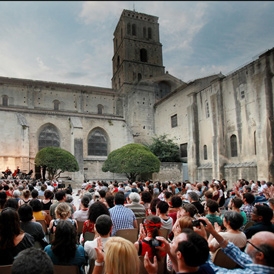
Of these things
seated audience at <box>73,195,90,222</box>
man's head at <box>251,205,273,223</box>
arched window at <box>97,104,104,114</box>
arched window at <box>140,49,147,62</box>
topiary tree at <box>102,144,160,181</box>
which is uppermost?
arched window at <box>140,49,147,62</box>

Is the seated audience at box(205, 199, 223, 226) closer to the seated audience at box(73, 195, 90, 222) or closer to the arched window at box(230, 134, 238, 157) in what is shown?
the seated audience at box(73, 195, 90, 222)

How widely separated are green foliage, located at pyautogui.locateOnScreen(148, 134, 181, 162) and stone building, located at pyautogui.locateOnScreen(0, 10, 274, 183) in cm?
95

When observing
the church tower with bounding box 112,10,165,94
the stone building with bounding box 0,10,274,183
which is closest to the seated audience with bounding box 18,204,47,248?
the stone building with bounding box 0,10,274,183

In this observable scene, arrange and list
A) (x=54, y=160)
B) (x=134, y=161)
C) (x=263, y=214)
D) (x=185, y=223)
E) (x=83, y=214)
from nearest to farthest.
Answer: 1. (x=185, y=223)
2. (x=263, y=214)
3. (x=83, y=214)
4. (x=54, y=160)
5. (x=134, y=161)

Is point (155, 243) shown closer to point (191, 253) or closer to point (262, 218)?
point (191, 253)

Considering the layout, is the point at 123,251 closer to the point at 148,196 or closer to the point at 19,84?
the point at 148,196

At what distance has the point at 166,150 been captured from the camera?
32.6 meters

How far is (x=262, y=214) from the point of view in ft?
14.0

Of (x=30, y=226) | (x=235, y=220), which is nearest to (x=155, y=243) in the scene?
(x=235, y=220)

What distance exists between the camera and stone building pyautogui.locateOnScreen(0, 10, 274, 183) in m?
21.7

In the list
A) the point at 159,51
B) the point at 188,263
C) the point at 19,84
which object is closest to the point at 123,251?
the point at 188,263

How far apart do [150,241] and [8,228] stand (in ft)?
5.92

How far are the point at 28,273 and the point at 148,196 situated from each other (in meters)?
5.95

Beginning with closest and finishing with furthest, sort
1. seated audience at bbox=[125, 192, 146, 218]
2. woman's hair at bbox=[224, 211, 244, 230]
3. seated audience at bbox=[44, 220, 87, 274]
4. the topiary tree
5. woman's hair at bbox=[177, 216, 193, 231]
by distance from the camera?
seated audience at bbox=[44, 220, 87, 274], woman's hair at bbox=[177, 216, 193, 231], woman's hair at bbox=[224, 211, 244, 230], seated audience at bbox=[125, 192, 146, 218], the topiary tree
